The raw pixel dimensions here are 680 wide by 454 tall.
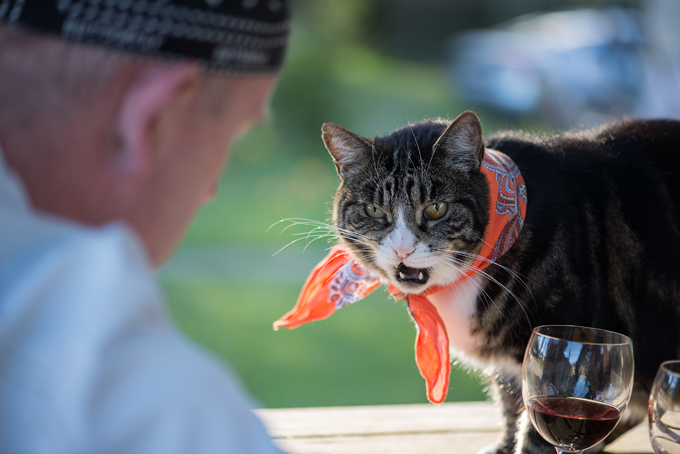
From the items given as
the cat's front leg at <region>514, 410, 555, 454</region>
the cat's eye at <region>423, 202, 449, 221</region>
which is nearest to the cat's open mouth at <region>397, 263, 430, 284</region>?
the cat's eye at <region>423, 202, 449, 221</region>

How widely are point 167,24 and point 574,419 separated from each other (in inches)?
27.9

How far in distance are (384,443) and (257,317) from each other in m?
2.52

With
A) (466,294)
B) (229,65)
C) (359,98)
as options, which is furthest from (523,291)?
(359,98)

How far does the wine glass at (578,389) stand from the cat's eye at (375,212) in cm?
60

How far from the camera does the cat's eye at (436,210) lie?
4.59 ft

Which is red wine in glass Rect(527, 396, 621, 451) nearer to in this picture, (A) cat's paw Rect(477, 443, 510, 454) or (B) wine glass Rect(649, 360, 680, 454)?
(B) wine glass Rect(649, 360, 680, 454)

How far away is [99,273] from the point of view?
46 centimetres

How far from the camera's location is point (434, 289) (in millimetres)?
1350

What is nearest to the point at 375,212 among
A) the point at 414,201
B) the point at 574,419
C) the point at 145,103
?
the point at 414,201

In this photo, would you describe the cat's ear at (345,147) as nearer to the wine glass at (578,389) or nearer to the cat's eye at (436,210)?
the cat's eye at (436,210)

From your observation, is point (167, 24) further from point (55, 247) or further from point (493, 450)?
point (493, 450)

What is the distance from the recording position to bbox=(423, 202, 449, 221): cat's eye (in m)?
1.40

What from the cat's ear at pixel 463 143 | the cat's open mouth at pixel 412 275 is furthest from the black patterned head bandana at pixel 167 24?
the cat's open mouth at pixel 412 275

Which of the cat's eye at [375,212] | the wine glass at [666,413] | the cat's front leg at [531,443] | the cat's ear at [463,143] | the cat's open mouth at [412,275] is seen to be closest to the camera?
the wine glass at [666,413]
